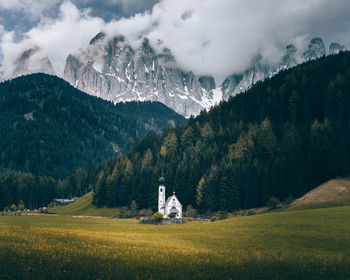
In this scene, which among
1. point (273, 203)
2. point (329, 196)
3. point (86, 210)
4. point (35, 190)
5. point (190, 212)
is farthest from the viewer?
point (35, 190)

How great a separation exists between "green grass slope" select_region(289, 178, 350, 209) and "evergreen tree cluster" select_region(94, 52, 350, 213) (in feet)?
25.9

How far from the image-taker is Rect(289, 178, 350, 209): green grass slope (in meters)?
68.6

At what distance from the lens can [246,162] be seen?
328ft

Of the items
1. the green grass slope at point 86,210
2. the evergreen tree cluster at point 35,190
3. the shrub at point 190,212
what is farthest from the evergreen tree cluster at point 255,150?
the evergreen tree cluster at point 35,190

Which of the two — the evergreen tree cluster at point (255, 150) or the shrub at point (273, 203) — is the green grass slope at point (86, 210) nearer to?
the evergreen tree cluster at point (255, 150)

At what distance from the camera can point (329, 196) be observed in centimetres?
7150

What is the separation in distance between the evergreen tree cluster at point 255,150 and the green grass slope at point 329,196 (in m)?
7.91

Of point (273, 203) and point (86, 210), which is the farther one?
point (86, 210)

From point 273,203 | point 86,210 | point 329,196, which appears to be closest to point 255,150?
point 273,203

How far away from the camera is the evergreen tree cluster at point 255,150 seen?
8850 centimetres

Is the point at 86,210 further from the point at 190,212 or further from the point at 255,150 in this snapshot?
the point at 255,150

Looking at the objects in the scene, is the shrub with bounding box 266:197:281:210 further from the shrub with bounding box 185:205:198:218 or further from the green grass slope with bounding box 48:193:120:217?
the green grass slope with bounding box 48:193:120:217

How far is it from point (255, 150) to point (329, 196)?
126 feet

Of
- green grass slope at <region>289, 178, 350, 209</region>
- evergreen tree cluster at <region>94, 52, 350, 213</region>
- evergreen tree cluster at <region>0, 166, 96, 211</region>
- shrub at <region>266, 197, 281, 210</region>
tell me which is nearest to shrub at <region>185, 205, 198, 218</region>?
evergreen tree cluster at <region>94, 52, 350, 213</region>
